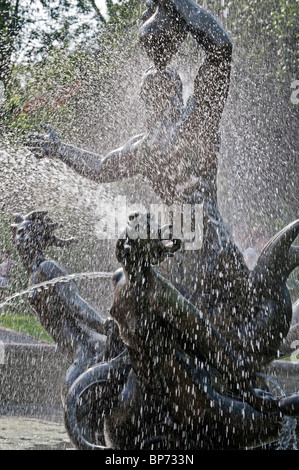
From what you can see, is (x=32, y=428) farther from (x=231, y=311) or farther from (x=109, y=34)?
(x=109, y=34)

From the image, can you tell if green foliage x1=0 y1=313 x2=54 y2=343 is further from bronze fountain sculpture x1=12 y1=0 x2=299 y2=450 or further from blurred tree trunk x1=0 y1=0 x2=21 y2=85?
bronze fountain sculpture x1=12 y1=0 x2=299 y2=450

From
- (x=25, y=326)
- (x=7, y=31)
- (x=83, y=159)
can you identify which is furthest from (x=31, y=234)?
(x=7, y=31)

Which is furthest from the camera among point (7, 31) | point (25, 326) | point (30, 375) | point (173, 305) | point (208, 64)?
point (7, 31)

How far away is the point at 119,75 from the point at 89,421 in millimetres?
8568

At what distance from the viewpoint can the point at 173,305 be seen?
295cm

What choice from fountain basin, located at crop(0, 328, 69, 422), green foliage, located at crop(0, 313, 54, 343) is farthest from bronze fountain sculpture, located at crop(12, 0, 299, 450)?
green foliage, located at crop(0, 313, 54, 343)

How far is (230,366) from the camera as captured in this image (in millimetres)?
3062

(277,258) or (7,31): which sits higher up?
(7,31)

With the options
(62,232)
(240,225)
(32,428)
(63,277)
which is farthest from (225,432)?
(240,225)

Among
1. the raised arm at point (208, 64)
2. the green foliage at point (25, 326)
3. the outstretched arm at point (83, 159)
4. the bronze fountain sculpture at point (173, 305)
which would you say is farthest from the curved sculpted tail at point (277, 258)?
the green foliage at point (25, 326)

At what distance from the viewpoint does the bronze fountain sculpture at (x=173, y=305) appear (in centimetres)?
298

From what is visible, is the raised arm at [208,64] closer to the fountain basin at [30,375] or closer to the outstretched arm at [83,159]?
the outstretched arm at [83,159]

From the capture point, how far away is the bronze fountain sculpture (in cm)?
298

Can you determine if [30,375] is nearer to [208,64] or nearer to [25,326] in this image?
[208,64]
